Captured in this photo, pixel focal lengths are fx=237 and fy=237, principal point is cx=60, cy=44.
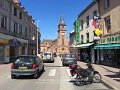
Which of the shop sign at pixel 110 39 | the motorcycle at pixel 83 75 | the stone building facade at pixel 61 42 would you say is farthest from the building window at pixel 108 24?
the stone building facade at pixel 61 42

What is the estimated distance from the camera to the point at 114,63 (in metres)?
23.4

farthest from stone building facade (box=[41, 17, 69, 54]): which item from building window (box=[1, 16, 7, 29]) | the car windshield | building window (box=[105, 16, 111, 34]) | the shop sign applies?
the car windshield

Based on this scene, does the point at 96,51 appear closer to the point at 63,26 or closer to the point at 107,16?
the point at 107,16

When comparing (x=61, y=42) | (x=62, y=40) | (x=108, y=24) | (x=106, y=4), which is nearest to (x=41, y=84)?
(x=108, y=24)

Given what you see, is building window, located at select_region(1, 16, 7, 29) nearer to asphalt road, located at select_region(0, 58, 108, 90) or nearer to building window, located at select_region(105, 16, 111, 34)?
building window, located at select_region(105, 16, 111, 34)

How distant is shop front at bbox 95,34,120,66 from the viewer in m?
21.9

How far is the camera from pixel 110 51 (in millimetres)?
24688

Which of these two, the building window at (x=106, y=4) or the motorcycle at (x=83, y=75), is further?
the building window at (x=106, y=4)

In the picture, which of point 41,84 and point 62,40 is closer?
point 41,84

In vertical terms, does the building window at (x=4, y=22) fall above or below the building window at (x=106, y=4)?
below

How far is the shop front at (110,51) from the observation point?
A: 71.7 feet

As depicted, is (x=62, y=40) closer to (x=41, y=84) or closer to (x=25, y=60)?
(x=25, y=60)

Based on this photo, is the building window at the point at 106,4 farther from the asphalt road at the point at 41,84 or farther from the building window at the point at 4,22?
the building window at the point at 4,22

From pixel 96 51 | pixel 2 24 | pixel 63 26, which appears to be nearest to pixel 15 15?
pixel 2 24
